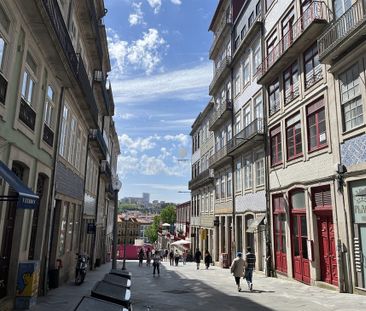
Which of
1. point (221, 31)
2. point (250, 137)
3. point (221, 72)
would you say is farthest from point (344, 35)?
point (221, 31)

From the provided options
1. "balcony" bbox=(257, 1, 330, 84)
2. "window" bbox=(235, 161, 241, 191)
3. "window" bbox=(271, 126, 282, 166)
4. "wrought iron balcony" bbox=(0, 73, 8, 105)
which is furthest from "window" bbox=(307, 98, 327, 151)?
"wrought iron balcony" bbox=(0, 73, 8, 105)

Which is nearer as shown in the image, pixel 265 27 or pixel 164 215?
pixel 265 27

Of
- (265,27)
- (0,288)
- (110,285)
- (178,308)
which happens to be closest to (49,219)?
(0,288)

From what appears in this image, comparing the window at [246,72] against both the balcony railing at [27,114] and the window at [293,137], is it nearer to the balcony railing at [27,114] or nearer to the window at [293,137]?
the window at [293,137]

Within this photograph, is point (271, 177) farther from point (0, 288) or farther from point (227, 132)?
point (0, 288)

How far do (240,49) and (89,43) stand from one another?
1210 centimetres

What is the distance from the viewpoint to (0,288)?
9141mm

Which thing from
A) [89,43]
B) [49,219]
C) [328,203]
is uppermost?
[89,43]

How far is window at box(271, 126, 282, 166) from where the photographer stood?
2050 centimetres

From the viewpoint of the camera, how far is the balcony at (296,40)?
16.0 m

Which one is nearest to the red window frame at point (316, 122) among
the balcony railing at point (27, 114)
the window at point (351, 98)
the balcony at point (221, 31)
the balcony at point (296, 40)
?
the window at point (351, 98)

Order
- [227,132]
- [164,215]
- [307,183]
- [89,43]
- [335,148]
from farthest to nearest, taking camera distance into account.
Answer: [164,215] → [227,132] → [89,43] → [307,183] → [335,148]

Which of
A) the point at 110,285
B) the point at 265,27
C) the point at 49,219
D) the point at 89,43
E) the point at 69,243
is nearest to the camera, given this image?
the point at 110,285

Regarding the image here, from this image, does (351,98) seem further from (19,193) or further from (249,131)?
(19,193)
